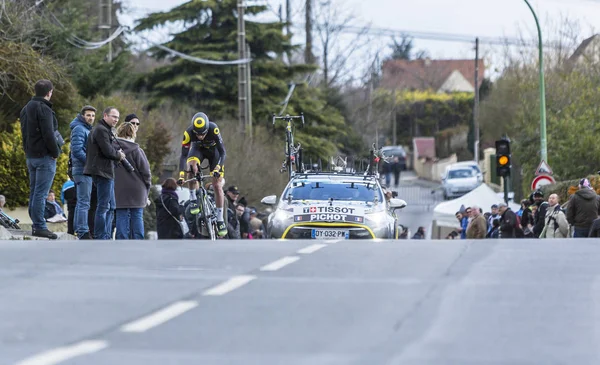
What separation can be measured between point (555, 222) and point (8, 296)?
16686 millimetres

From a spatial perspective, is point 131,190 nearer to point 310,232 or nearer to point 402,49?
point 310,232

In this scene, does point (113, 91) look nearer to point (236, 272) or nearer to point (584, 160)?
point (584, 160)

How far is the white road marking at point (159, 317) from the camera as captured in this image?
21.5ft

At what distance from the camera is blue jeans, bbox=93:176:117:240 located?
15555 millimetres

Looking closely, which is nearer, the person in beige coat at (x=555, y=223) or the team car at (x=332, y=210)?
the team car at (x=332, y=210)

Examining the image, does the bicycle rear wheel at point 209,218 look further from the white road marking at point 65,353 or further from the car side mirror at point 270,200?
the white road marking at point 65,353

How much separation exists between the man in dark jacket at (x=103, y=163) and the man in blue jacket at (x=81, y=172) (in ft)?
0.44

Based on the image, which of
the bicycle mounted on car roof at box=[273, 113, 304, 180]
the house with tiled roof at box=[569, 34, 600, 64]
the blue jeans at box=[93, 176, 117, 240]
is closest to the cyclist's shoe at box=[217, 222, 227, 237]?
the blue jeans at box=[93, 176, 117, 240]

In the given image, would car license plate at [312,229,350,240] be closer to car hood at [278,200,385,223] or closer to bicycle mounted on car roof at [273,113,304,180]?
car hood at [278,200,385,223]

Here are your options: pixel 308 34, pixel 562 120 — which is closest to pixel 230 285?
pixel 562 120

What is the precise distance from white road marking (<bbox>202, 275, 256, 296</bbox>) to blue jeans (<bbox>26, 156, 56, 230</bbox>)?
7135 mm

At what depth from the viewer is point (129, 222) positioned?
16406mm

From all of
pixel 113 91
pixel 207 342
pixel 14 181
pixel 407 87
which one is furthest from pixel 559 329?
pixel 407 87

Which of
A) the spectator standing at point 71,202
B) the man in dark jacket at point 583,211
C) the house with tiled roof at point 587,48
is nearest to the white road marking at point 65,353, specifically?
the spectator standing at point 71,202
